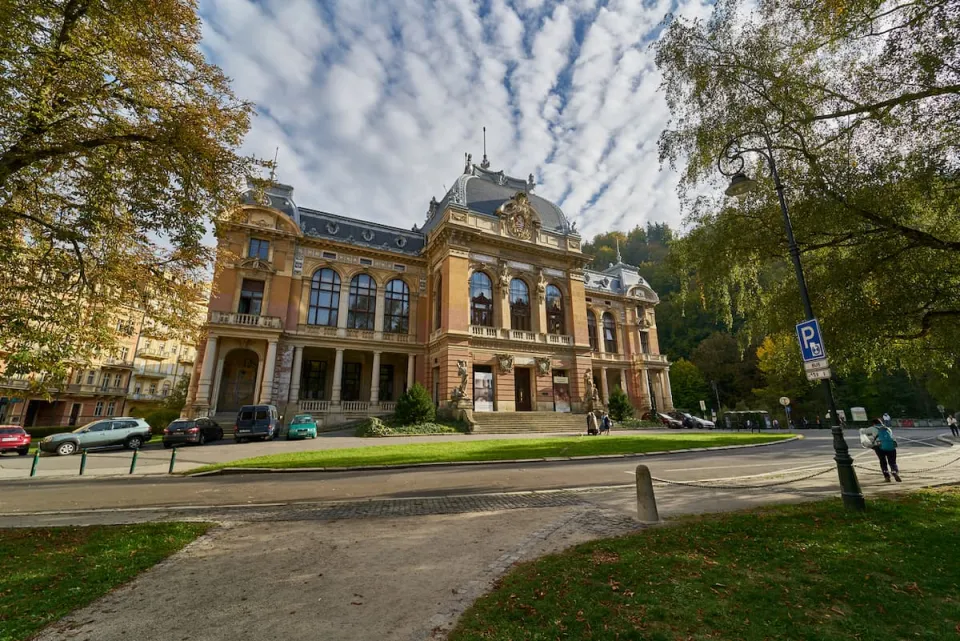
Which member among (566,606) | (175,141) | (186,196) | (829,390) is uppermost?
(175,141)

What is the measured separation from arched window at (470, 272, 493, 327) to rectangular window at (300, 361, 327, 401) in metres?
12.9

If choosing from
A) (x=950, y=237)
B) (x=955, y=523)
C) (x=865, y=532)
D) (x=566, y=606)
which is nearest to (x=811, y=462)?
(x=950, y=237)

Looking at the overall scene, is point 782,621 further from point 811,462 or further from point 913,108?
point 811,462

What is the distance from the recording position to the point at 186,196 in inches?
336

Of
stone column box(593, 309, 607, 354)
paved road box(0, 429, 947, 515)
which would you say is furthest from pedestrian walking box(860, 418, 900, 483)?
stone column box(593, 309, 607, 354)

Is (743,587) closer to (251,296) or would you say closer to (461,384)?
(461,384)

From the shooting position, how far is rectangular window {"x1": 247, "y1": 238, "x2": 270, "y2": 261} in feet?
96.5

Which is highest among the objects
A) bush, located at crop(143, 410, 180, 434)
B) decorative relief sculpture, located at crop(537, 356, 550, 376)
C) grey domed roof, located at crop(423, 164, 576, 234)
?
grey domed roof, located at crop(423, 164, 576, 234)

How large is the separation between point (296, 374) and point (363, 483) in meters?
21.1

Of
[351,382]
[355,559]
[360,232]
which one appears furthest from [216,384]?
[355,559]

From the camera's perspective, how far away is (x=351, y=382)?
33.4m

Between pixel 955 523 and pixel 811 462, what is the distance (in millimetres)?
8969

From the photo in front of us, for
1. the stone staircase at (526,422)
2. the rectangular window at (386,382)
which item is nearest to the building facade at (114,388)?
the rectangular window at (386,382)

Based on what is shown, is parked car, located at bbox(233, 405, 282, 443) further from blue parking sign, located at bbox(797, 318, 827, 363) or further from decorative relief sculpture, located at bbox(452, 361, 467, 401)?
blue parking sign, located at bbox(797, 318, 827, 363)
